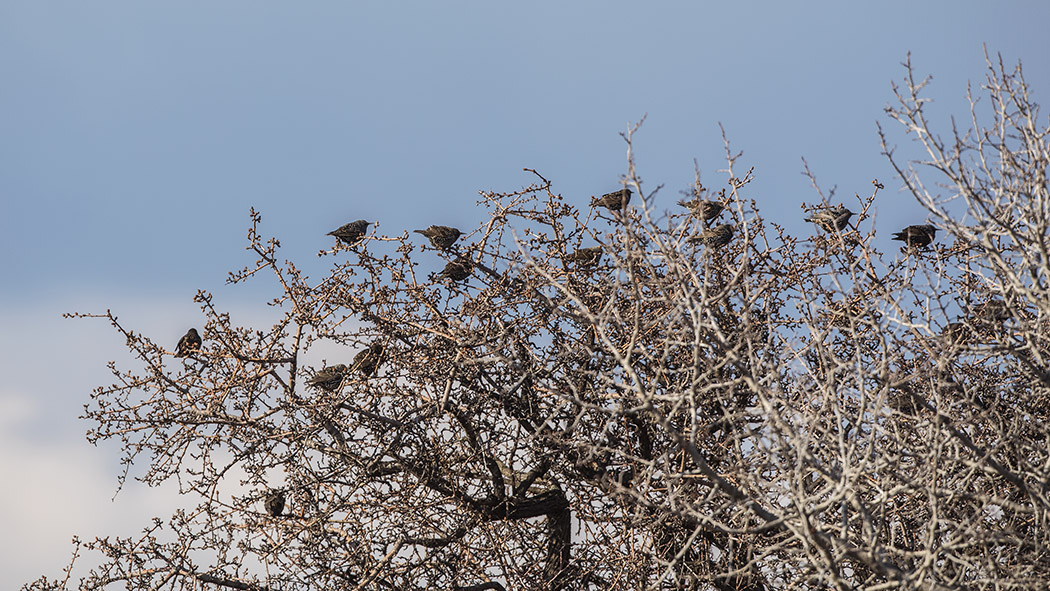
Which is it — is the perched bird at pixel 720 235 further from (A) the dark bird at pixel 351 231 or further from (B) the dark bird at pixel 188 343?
(B) the dark bird at pixel 188 343

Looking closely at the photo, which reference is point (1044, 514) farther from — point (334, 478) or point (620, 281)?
point (334, 478)

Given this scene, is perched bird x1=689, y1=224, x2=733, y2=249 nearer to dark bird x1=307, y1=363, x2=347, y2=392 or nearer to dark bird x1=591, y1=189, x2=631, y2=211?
dark bird x1=591, y1=189, x2=631, y2=211

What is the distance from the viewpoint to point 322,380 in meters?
9.20

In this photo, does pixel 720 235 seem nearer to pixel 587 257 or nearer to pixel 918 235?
pixel 587 257

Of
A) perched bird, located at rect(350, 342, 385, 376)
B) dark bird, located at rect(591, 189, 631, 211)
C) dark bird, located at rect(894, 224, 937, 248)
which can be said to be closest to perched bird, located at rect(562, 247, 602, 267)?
dark bird, located at rect(591, 189, 631, 211)

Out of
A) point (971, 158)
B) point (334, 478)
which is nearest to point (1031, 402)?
point (971, 158)

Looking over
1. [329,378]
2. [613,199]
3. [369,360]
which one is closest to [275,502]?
[329,378]

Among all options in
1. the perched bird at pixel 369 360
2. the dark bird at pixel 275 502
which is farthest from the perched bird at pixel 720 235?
the dark bird at pixel 275 502

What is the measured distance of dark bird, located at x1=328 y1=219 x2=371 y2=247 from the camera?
10148 mm

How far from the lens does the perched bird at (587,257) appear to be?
9812 mm

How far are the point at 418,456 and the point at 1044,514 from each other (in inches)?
200

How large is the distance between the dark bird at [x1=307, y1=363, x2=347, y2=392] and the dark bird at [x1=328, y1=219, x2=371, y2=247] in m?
1.42

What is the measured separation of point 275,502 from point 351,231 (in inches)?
106

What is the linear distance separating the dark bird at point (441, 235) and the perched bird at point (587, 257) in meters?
1.08
